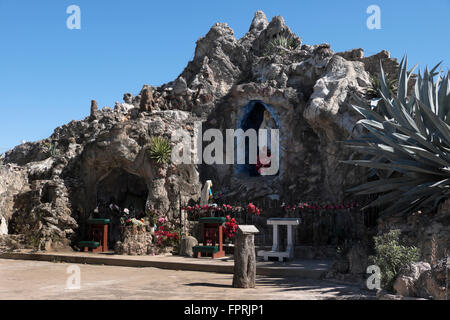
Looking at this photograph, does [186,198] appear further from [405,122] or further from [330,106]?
[405,122]

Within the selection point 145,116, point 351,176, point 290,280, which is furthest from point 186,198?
point 290,280

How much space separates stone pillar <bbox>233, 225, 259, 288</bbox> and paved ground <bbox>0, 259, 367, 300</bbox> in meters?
0.22

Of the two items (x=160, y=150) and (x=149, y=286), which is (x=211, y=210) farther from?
(x=149, y=286)

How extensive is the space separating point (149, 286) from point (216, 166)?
9644mm

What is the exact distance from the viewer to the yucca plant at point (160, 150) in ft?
50.4

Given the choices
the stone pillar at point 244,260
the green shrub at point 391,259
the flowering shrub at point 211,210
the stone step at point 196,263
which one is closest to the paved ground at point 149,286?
the stone pillar at point 244,260

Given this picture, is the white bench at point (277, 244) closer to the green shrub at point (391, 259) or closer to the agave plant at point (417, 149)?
the agave plant at point (417, 149)

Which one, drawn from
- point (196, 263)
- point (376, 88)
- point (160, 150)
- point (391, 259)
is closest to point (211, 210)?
point (160, 150)

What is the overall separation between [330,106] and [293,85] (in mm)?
3219

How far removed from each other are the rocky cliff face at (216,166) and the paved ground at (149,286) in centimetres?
441

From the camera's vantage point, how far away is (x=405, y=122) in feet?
33.0

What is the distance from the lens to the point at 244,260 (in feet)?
28.2

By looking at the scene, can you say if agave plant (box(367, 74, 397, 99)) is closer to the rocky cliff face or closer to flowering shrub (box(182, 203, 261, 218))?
the rocky cliff face

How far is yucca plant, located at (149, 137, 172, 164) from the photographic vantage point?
1537 cm
